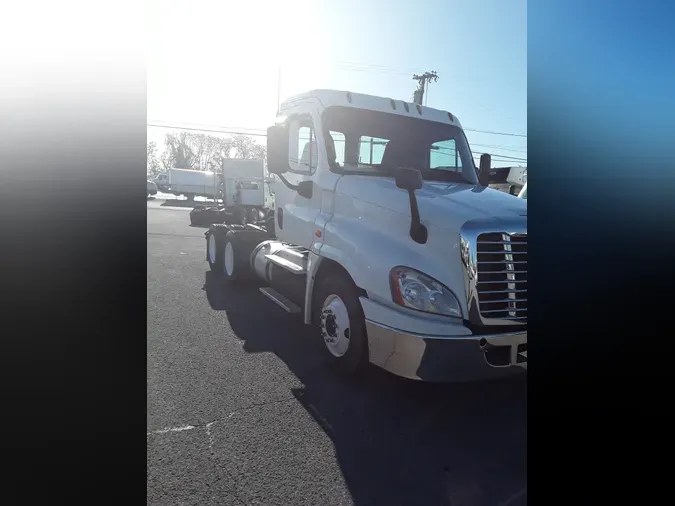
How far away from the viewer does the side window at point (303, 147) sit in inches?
170

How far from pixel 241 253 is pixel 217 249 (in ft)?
4.12

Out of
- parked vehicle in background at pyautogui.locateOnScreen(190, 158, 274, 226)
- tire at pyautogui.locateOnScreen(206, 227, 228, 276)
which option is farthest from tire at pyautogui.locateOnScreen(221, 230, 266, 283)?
parked vehicle in background at pyautogui.locateOnScreen(190, 158, 274, 226)

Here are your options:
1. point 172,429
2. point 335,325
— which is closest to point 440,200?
point 335,325

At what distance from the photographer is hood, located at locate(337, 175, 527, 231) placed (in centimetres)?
301

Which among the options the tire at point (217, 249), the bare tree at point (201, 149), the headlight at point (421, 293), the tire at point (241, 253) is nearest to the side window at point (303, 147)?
the headlight at point (421, 293)

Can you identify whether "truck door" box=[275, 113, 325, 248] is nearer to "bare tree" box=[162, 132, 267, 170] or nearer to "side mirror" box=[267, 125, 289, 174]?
"side mirror" box=[267, 125, 289, 174]

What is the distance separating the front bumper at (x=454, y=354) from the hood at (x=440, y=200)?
835mm

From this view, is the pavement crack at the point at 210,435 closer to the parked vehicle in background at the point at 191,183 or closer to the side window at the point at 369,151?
the side window at the point at 369,151

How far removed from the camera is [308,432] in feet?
8.40
